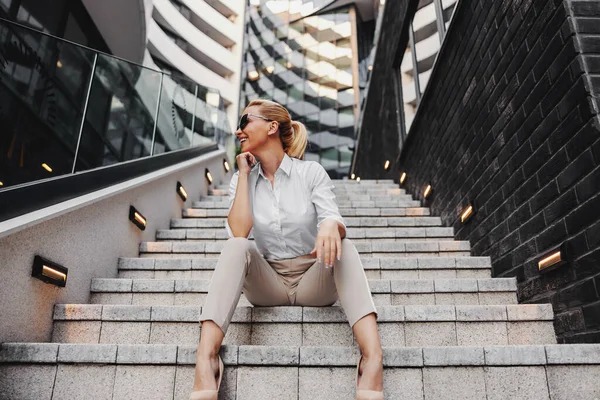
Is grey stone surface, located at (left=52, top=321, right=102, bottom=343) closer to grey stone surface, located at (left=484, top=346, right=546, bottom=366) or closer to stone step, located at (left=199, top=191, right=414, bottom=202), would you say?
grey stone surface, located at (left=484, top=346, right=546, bottom=366)

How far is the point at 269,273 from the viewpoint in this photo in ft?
5.92

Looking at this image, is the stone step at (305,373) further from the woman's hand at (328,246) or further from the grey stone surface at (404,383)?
the woman's hand at (328,246)

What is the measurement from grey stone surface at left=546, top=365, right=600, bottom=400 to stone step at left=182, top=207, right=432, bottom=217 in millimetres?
2817

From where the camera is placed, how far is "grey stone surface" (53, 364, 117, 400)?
1.51 meters

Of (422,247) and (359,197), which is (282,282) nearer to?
(422,247)

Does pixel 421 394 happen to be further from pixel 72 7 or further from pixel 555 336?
pixel 72 7

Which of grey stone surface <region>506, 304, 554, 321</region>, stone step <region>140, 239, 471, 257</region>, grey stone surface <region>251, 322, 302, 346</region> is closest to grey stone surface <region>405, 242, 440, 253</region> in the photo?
stone step <region>140, 239, 471, 257</region>

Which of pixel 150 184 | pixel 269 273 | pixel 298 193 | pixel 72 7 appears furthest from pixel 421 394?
pixel 72 7

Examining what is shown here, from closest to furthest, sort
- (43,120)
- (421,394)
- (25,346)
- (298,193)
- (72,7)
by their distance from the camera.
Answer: (421,394)
(25,346)
(298,193)
(43,120)
(72,7)

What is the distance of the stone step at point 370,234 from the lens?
363 cm

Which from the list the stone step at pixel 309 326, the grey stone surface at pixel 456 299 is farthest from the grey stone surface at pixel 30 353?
the grey stone surface at pixel 456 299

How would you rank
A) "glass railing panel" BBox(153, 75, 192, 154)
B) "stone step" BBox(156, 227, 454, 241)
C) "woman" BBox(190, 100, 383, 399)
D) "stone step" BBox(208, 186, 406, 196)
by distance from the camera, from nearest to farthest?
"woman" BBox(190, 100, 383, 399), "stone step" BBox(156, 227, 454, 241), "glass railing panel" BBox(153, 75, 192, 154), "stone step" BBox(208, 186, 406, 196)

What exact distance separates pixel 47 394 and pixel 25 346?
213mm

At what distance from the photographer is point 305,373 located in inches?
60.0
